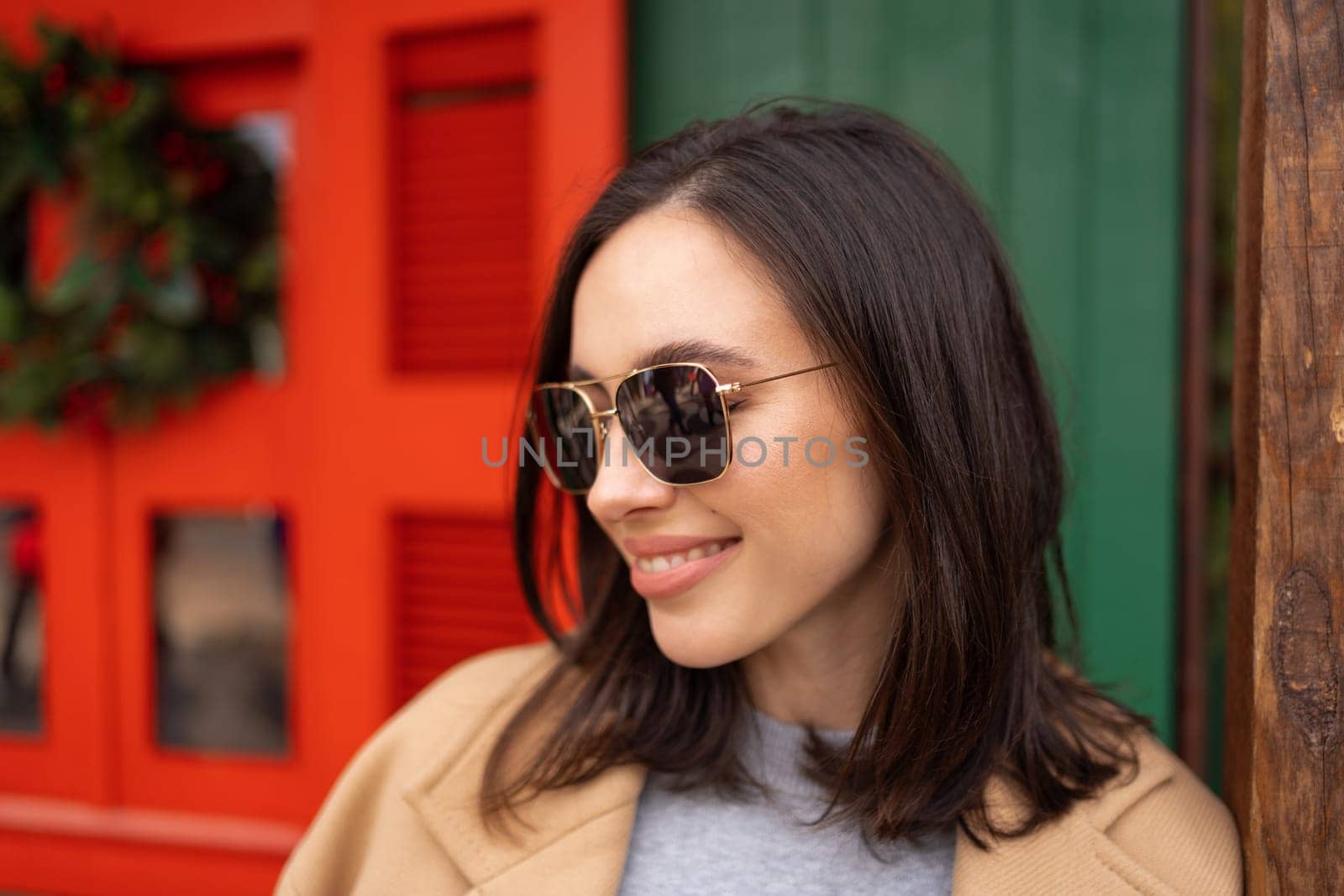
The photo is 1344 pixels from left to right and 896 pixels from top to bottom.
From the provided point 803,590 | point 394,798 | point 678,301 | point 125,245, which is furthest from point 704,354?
point 125,245

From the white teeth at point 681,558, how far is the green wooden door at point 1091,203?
1.29m

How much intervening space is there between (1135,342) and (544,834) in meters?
1.77

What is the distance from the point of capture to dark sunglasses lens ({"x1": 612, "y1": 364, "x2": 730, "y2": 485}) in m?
1.05

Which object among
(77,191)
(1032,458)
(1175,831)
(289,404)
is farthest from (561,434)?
(77,191)

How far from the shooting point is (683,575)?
3.69ft

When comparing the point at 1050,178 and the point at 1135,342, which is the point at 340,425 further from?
the point at 1135,342

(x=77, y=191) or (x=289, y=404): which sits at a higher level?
(x=77, y=191)

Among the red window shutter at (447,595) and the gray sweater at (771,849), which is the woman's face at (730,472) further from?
the red window shutter at (447,595)

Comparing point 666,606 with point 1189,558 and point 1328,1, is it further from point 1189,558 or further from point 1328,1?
point 1189,558

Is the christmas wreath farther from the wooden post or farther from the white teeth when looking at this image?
the wooden post

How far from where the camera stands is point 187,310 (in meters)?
2.52

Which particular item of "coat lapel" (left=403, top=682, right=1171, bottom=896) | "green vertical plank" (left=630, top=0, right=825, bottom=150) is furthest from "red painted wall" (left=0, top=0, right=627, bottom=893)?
"coat lapel" (left=403, top=682, right=1171, bottom=896)

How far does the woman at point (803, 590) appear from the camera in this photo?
3.48 feet

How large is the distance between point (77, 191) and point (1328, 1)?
3.04 meters
